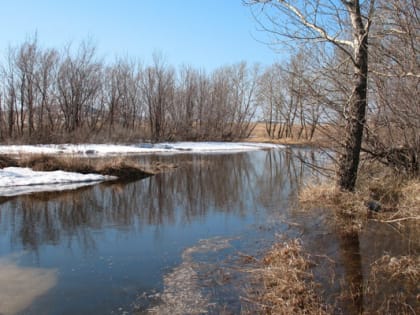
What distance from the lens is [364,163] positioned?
374 inches

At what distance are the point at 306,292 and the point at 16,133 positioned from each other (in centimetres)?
3582

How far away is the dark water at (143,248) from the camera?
4.25m

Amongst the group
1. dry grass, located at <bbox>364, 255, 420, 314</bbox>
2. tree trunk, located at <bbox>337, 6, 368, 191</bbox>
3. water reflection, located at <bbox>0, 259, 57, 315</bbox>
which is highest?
tree trunk, located at <bbox>337, 6, 368, 191</bbox>

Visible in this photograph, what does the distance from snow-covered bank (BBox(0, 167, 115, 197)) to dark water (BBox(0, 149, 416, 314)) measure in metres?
1.45

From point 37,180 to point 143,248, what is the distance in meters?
8.98

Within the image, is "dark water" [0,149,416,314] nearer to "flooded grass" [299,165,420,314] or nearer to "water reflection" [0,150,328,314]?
"water reflection" [0,150,328,314]

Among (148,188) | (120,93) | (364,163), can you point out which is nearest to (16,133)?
(120,93)

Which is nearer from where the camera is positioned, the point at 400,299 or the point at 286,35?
the point at 400,299

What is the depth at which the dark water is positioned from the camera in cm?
425

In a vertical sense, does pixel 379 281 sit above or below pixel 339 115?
below

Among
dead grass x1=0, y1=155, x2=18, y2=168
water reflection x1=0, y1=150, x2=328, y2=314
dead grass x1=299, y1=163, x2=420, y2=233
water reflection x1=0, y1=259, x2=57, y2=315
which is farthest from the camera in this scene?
dead grass x1=0, y1=155, x2=18, y2=168

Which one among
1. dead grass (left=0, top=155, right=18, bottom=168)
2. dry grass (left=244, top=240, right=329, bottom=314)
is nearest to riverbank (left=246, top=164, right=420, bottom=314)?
dry grass (left=244, top=240, right=329, bottom=314)

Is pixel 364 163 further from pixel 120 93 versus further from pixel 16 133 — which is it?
pixel 120 93

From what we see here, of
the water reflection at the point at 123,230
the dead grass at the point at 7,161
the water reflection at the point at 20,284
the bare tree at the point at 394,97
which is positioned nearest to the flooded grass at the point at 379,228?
the bare tree at the point at 394,97
